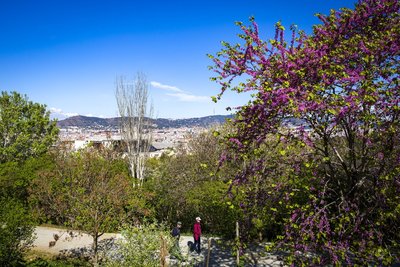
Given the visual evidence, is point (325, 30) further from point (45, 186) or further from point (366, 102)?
point (45, 186)

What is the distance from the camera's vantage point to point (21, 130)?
29047 millimetres

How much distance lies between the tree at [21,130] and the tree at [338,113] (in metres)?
27.6

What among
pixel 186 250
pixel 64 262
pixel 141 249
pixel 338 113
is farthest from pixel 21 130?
pixel 338 113

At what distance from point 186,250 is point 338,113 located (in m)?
11.5

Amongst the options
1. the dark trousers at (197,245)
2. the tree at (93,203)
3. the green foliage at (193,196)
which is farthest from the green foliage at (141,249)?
the green foliage at (193,196)

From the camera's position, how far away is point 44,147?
2975 centimetres

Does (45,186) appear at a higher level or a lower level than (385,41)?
lower

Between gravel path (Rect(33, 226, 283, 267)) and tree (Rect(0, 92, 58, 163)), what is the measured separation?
35.1 ft

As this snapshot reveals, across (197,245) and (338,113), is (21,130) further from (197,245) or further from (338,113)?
(338,113)

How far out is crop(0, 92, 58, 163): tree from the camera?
2797cm

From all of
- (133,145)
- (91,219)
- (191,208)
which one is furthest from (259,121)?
(133,145)

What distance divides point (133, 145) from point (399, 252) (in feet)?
82.6

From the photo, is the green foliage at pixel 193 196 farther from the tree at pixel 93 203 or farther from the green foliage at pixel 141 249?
the green foliage at pixel 141 249

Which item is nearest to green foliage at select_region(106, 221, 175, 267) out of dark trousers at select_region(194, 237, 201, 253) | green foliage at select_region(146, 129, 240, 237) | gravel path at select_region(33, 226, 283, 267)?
gravel path at select_region(33, 226, 283, 267)
